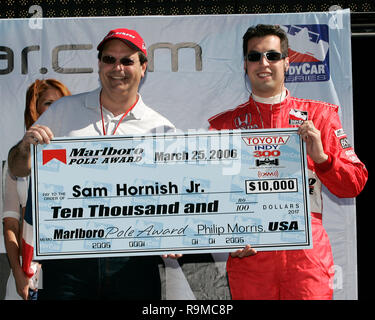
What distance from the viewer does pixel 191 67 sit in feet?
11.4

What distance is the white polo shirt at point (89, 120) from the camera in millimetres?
3210

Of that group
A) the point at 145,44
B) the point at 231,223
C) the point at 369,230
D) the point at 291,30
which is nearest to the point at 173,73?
the point at 145,44

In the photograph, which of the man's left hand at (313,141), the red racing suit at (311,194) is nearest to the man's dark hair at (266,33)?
the red racing suit at (311,194)

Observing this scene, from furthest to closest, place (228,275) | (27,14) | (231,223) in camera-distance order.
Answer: (27,14)
(228,275)
(231,223)

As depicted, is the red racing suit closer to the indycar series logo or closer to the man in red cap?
the indycar series logo

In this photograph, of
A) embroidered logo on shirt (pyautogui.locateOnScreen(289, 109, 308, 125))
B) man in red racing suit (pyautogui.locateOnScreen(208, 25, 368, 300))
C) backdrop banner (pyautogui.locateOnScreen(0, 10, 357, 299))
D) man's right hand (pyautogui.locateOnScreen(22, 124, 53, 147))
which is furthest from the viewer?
backdrop banner (pyautogui.locateOnScreen(0, 10, 357, 299))

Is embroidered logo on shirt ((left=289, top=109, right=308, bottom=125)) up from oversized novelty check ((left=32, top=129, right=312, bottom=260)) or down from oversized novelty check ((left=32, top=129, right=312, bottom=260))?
up

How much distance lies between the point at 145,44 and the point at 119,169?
36.2 inches

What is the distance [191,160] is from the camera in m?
3.14

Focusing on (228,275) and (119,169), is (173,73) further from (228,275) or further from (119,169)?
(228,275)

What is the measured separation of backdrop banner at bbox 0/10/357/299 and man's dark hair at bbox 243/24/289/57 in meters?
0.06

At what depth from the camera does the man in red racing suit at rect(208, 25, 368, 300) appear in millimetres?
3158

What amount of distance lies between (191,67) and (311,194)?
1.18 meters

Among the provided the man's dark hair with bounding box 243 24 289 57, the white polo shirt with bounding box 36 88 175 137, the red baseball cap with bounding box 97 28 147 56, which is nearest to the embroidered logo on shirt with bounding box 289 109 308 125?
the man's dark hair with bounding box 243 24 289 57
